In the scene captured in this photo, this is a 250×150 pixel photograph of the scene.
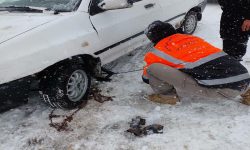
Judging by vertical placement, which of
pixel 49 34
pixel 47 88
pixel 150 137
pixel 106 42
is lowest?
pixel 150 137

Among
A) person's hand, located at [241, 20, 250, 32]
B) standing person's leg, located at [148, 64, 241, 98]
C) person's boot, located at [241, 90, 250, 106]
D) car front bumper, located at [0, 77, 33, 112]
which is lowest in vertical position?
person's boot, located at [241, 90, 250, 106]

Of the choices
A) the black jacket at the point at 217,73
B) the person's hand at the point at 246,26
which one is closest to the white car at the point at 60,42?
the black jacket at the point at 217,73

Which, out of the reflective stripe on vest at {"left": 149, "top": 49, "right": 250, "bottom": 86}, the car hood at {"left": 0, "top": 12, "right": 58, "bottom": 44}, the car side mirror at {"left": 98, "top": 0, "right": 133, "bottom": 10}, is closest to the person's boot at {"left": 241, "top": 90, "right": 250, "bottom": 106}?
the reflective stripe on vest at {"left": 149, "top": 49, "right": 250, "bottom": 86}

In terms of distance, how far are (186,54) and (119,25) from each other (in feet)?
3.88

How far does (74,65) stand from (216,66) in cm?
170

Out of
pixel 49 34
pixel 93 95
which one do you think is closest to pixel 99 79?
pixel 93 95

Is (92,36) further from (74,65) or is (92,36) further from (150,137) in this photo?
(150,137)

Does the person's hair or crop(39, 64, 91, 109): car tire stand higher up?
the person's hair

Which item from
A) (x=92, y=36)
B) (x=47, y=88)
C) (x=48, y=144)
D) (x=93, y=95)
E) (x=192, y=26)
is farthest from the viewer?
(x=192, y=26)

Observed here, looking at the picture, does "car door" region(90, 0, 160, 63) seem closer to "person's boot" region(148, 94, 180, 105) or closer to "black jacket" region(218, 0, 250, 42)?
"person's boot" region(148, 94, 180, 105)

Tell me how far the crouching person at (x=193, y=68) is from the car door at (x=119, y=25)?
57 centimetres

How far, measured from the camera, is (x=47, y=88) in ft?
13.0

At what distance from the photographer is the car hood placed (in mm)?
3666

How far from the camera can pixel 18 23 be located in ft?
12.7
